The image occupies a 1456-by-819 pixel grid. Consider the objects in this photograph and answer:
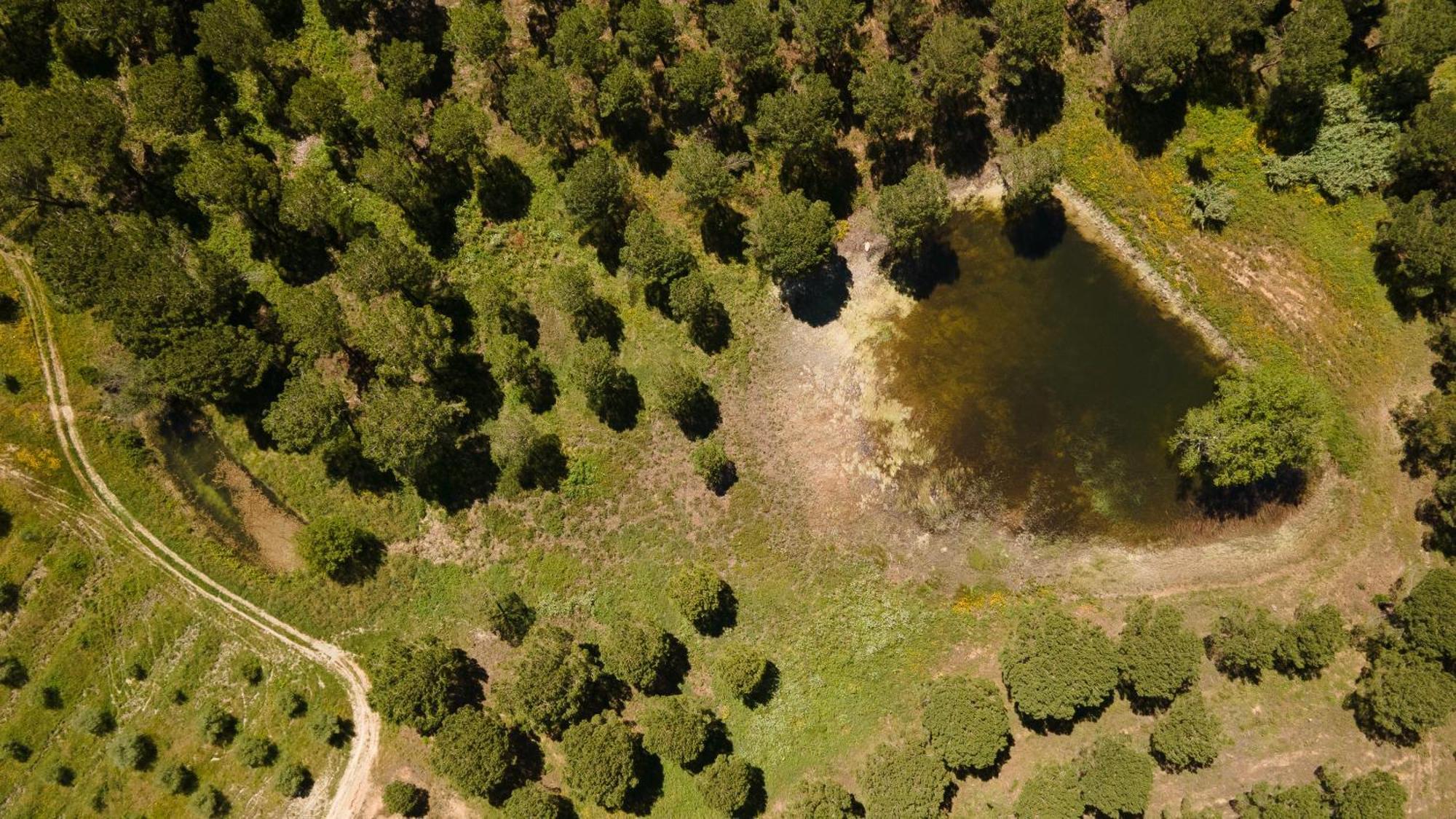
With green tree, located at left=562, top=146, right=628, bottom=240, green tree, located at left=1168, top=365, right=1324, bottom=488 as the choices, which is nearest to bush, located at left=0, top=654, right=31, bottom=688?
green tree, located at left=562, top=146, right=628, bottom=240

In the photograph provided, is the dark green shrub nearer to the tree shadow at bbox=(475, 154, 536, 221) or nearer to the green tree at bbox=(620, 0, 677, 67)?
the tree shadow at bbox=(475, 154, 536, 221)

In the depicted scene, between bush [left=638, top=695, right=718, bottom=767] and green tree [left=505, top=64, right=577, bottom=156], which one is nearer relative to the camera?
bush [left=638, top=695, right=718, bottom=767]

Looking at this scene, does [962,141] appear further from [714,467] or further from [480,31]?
[480,31]

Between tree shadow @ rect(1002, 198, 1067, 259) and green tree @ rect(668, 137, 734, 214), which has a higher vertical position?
green tree @ rect(668, 137, 734, 214)

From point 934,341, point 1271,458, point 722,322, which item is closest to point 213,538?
point 722,322

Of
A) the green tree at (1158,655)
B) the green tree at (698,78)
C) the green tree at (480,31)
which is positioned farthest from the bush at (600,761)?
the green tree at (480,31)

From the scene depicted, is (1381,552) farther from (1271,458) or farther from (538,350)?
(538,350)

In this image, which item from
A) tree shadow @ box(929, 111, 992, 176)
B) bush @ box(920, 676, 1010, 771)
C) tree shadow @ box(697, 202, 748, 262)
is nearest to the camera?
bush @ box(920, 676, 1010, 771)
